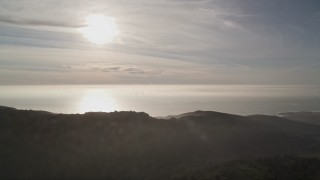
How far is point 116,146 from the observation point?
65438mm

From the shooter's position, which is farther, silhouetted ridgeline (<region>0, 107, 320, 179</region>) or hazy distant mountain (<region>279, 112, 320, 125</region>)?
hazy distant mountain (<region>279, 112, 320, 125</region>)

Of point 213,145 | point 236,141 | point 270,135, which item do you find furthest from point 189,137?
point 270,135

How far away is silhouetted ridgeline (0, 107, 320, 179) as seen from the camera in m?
58.2

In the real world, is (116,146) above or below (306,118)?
below

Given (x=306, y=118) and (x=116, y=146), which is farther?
(x=306, y=118)

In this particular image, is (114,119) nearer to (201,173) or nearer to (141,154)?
(141,154)

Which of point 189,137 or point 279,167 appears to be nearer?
point 279,167

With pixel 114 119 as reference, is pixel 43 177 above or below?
below

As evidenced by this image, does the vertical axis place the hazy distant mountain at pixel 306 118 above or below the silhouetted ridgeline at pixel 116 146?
above

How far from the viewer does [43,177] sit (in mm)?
55781

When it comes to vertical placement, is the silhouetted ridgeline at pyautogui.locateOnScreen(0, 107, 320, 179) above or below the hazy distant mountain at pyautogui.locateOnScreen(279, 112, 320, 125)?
below

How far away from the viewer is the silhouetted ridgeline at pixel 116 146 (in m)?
58.2

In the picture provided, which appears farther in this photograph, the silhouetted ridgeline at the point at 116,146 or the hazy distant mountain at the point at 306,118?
the hazy distant mountain at the point at 306,118

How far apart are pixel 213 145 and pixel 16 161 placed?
123ft
